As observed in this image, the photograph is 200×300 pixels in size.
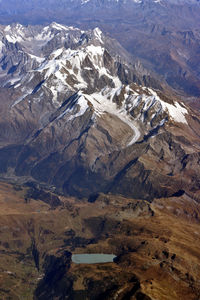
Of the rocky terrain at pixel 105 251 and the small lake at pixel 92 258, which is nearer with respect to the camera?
the rocky terrain at pixel 105 251

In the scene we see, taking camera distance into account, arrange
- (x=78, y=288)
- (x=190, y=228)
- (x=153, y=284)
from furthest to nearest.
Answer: (x=190, y=228) < (x=78, y=288) < (x=153, y=284)

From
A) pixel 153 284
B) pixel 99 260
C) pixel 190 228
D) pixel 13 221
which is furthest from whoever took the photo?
pixel 13 221

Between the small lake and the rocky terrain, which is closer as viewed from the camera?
the rocky terrain

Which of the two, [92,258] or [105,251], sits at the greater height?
[105,251]

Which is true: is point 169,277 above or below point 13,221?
above

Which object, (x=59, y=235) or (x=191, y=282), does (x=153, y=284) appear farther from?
(x=59, y=235)

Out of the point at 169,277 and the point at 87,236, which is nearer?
the point at 169,277

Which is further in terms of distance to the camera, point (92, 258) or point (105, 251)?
point (105, 251)

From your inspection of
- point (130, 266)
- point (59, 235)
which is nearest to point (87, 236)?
point (59, 235)
